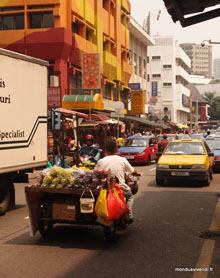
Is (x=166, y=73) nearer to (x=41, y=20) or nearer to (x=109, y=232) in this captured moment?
(x=41, y=20)

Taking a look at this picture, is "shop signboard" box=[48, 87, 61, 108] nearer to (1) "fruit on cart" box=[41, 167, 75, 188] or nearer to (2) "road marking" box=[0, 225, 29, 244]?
(2) "road marking" box=[0, 225, 29, 244]

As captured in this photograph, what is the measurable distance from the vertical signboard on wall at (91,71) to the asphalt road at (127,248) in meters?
24.6

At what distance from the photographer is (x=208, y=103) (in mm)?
171500

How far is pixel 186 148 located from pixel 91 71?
19.3 metres

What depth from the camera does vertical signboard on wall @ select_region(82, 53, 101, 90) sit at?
34438 mm

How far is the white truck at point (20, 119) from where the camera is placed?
10188 millimetres

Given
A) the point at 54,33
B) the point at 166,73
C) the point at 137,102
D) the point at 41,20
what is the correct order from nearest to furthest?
the point at 54,33
the point at 41,20
the point at 137,102
the point at 166,73

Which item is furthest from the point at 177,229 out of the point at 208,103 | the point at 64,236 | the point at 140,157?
the point at 208,103

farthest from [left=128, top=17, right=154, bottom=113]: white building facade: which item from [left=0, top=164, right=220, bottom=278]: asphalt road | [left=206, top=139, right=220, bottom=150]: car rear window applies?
[left=0, top=164, right=220, bottom=278]: asphalt road

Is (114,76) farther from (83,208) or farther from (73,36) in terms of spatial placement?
(83,208)

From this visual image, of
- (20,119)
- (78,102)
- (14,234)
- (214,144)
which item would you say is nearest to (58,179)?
(14,234)

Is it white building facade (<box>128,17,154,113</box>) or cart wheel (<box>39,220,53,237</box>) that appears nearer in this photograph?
cart wheel (<box>39,220,53,237</box>)

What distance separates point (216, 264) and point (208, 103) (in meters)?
169

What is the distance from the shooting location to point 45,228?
8.26 metres
